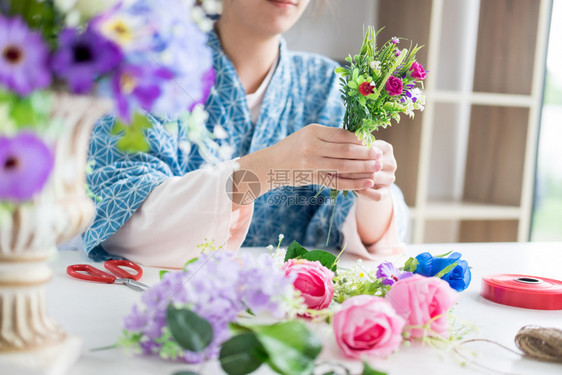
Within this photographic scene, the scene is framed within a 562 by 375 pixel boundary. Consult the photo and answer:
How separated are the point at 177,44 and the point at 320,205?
941 millimetres

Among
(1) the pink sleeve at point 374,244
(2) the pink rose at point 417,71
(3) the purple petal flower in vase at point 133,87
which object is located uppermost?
(2) the pink rose at point 417,71

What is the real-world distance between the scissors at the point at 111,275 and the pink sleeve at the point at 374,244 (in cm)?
46

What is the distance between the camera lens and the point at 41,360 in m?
0.45

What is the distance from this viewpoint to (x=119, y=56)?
40cm

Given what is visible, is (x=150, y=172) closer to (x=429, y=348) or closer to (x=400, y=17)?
(x=429, y=348)

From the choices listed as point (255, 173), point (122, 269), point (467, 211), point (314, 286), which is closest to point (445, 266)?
point (314, 286)

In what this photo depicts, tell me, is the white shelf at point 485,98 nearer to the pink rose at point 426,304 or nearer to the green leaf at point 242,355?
the pink rose at point 426,304

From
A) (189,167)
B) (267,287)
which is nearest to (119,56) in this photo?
(267,287)

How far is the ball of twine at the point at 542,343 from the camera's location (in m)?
0.57

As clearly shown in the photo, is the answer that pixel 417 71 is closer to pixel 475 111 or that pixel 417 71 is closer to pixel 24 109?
pixel 24 109

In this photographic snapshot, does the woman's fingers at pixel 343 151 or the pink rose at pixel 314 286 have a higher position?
the woman's fingers at pixel 343 151

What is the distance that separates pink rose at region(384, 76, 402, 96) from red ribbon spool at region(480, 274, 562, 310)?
0.32m


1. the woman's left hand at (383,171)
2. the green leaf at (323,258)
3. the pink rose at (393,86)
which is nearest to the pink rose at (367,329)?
the green leaf at (323,258)

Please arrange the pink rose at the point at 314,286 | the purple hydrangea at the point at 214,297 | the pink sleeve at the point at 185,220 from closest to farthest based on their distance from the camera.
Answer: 1. the purple hydrangea at the point at 214,297
2. the pink rose at the point at 314,286
3. the pink sleeve at the point at 185,220
